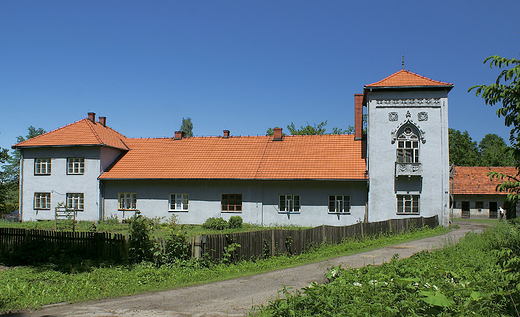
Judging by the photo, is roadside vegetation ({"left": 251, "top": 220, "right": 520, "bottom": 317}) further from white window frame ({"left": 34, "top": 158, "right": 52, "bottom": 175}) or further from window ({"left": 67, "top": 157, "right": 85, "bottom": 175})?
white window frame ({"left": 34, "top": 158, "right": 52, "bottom": 175})

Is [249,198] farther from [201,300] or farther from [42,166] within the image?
[201,300]

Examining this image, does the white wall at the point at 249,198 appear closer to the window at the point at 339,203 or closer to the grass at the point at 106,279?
the window at the point at 339,203

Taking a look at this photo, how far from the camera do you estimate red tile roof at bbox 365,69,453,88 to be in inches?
1023

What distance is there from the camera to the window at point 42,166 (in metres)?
30.7

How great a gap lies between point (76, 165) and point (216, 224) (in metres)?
12.8

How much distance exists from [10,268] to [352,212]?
20.0m

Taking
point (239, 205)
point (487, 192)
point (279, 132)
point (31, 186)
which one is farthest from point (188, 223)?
point (487, 192)

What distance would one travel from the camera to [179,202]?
29.2m

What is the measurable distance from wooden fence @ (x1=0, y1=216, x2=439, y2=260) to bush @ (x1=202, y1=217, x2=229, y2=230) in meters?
10.2

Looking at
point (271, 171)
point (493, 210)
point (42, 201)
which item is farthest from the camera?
point (493, 210)

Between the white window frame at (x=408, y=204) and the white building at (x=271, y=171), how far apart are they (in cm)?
7

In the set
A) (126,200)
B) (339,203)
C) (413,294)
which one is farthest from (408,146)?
(413,294)

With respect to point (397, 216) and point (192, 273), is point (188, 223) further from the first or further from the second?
point (192, 273)

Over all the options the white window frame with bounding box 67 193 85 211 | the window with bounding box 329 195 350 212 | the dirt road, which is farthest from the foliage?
the white window frame with bounding box 67 193 85 211
